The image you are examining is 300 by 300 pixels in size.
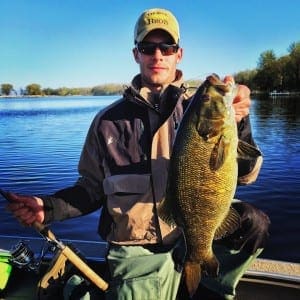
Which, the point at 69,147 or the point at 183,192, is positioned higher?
A: the point at 183,192

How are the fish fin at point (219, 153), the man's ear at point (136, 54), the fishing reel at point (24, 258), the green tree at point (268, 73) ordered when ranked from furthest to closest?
the green tree at point (268, 73), the fishing reel at point (24, 258), the man's ear at point (136, 54), the fish fin at point (219, 153)

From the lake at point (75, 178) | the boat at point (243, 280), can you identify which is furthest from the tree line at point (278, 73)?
the boat at point (243, 280)

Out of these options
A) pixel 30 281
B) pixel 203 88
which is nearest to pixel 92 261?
pixel 30 281

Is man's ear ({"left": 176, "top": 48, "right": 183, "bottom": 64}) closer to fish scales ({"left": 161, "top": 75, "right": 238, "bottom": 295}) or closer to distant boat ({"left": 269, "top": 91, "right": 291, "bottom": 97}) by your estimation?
fish scales ({"left": 161, "top": 75, "right": 238, "bottom": 295})

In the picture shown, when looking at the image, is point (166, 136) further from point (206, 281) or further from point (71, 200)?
point (206, 281)

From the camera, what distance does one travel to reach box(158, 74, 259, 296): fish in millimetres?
2811

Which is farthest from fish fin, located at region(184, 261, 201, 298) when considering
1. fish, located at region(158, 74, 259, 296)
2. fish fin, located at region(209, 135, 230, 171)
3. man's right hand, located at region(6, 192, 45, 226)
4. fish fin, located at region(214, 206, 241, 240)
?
man's right hand, located at region(6, 192, 45, 226)

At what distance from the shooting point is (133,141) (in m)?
3.88

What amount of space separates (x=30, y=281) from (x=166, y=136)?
2060 millimetres

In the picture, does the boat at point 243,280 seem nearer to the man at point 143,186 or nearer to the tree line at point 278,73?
the man at point 143,186

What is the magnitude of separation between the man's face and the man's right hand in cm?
135

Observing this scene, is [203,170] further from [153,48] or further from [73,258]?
[73,258]

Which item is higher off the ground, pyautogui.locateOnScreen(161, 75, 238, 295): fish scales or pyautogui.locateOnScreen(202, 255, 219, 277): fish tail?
pyautogui.locateOnScreen(161, 75, 238, 295): fish scales

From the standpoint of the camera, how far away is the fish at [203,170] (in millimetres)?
2811
